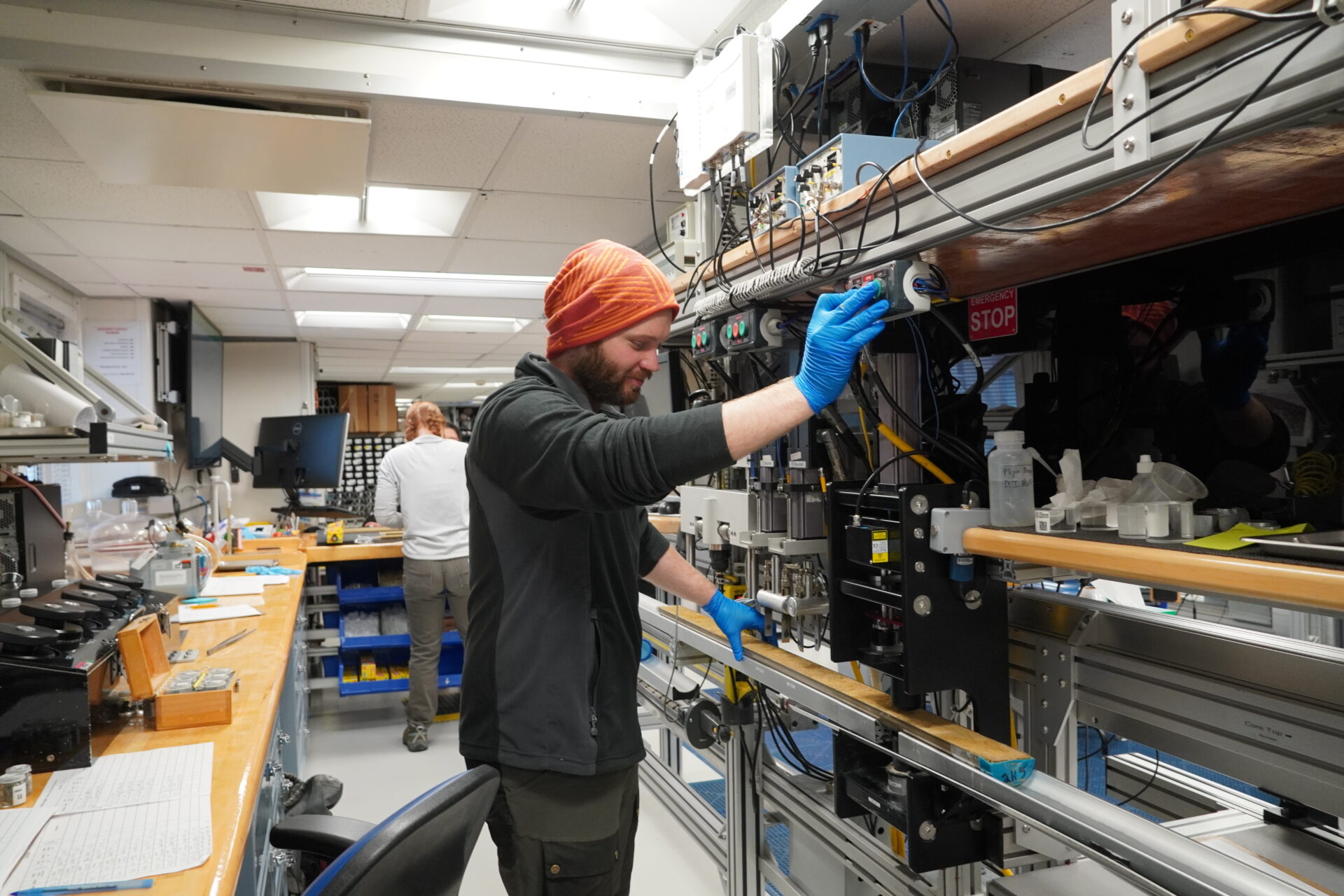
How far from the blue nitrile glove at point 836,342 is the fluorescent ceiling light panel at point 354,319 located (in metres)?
4.92

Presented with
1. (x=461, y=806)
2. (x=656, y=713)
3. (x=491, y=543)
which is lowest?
(x=656, y=713)

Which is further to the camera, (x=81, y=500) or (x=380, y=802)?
(x=81, y=500)

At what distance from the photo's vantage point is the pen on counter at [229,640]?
2246 mm

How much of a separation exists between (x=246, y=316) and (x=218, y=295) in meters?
0.70

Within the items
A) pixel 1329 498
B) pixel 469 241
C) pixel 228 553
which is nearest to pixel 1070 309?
pixel 1329 498

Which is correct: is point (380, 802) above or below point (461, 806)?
below

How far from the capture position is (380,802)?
128 inches

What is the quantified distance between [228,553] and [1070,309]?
14.2ft

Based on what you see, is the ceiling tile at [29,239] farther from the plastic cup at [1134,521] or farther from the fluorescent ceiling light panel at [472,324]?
the plastic cup at [1134,521]

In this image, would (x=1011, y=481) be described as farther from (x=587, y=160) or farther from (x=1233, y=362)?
(x=587, y=160)

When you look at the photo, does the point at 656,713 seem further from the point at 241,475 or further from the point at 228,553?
the point at 241,475

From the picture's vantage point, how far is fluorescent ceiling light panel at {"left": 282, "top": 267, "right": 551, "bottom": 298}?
4711 millimetres

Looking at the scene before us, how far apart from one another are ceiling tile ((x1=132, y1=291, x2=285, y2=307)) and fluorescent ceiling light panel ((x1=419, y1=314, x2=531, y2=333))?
1.09m

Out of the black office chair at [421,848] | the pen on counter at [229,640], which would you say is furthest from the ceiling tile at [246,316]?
the black office chair at [421,848]
